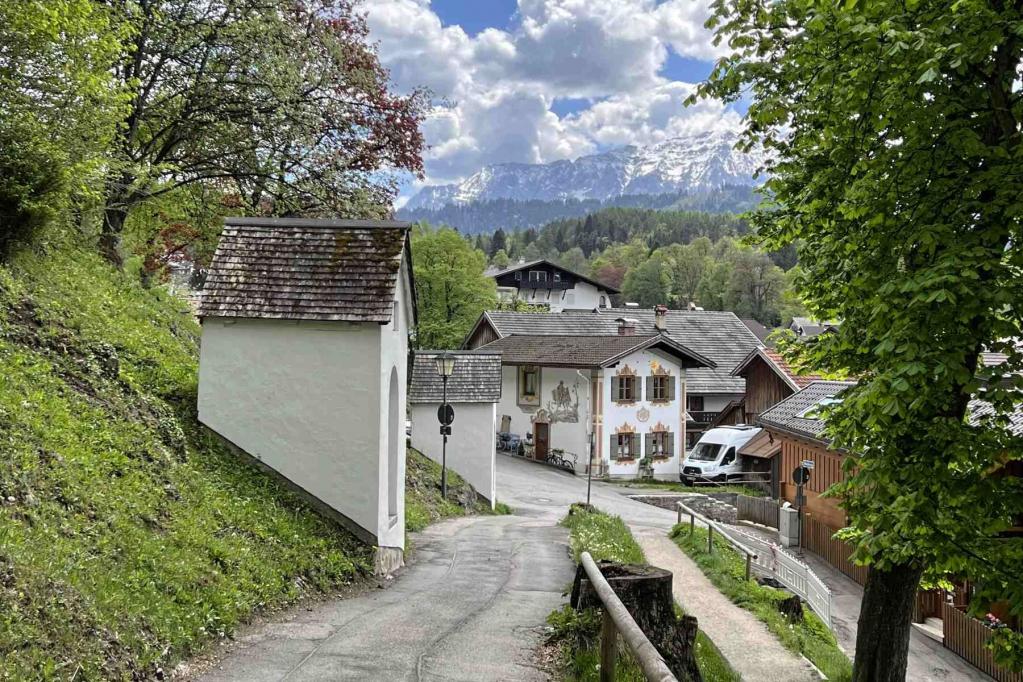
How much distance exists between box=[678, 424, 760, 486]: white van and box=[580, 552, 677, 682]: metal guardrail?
34.2m

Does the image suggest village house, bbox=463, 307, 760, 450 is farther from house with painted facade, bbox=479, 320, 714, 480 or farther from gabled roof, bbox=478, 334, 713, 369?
gabled roof, bbox=478, 334, 713, 369

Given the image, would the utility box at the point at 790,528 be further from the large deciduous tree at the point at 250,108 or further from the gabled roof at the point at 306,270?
the gabled roof at the point at 306,270

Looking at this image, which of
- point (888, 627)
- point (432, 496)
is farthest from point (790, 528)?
point (888, 627)

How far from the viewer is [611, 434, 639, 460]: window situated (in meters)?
43.3

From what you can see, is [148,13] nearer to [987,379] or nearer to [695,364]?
[987,379]

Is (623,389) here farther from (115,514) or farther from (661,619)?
(115,514)

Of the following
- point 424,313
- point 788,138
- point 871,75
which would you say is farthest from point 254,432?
point 424,313

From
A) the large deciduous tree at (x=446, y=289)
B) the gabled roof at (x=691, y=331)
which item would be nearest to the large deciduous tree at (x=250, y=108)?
the gabled roof at (x=691, y=331)

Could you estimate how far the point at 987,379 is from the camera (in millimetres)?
7648

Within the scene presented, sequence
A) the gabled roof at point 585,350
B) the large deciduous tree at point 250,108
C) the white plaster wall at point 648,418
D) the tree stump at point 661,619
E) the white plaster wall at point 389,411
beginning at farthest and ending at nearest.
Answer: the white plaster wall at point 648,418, the gabled roof at point 585,350, the large deciduous tree at point 250,108, the white plaster wall at point 389,411, the tree stump at point 661,619

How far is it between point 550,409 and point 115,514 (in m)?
37.3

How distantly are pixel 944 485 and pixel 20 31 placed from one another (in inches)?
478

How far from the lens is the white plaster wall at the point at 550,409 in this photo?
43.2m

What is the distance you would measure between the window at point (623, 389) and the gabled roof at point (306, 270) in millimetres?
30575
